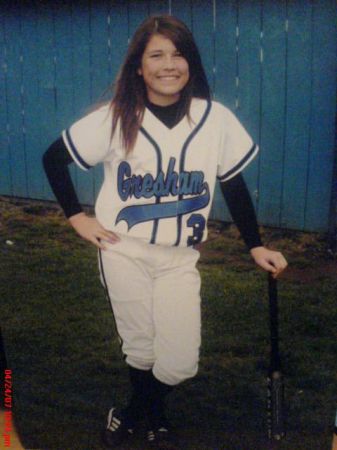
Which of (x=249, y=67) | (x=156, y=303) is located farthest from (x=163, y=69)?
(x=156, y=303)

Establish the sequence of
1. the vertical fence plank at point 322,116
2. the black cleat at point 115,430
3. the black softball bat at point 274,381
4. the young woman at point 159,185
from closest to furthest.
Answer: the vertical fence plank at point 322,116 → the young woman at point 159,185 → the black softball bat at point 274,381 → the black cleat at point 115,430

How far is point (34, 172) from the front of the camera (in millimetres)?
1655

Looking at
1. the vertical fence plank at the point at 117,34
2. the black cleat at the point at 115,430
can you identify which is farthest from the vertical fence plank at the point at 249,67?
the black cleat at the point at 115,430

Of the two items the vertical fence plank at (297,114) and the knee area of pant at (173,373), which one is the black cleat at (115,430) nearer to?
the knee area of pant at (173,373)

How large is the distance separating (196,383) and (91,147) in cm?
60

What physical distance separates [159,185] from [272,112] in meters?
0.28

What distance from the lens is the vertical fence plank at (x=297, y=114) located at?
1.41 metres

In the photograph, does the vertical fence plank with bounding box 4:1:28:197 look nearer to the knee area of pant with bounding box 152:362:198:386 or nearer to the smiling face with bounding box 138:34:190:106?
the smiling face with bounding box 138:34:190:106

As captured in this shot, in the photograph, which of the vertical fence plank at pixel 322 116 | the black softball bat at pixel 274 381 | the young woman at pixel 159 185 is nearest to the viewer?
the vertical fence plank at pixel 322 116

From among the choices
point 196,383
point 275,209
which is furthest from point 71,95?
point 196,383

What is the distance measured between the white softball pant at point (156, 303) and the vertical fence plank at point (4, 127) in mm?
297

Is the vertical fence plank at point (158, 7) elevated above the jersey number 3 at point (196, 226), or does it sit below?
above

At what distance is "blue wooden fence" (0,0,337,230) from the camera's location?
1429 mm

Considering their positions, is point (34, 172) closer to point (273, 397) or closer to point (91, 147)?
point (91, 147)
